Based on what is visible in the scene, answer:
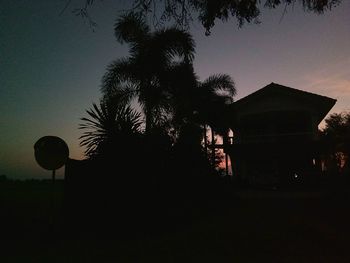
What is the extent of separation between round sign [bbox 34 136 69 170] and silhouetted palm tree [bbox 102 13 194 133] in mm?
10081

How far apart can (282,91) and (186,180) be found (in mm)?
14305

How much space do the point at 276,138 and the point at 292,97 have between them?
306 cm

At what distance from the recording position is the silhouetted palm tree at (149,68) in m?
16.8

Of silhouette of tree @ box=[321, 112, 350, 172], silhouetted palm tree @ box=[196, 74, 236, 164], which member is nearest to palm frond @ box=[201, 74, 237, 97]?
silhouetted palm tree @ box=[196, 74, 236, 164]

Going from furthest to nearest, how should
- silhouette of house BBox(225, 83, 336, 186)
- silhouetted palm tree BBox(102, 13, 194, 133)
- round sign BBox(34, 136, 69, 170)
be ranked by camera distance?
silhouette of house BBox(225, 83, 336, 186) → silhouetted palm tree BBox(102, 13, 194, 133) → round sign BBox(34, 136, 69, 170)

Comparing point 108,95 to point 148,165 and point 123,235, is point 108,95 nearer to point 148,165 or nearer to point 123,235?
point 148,165

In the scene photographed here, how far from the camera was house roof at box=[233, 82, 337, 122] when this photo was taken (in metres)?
21.7

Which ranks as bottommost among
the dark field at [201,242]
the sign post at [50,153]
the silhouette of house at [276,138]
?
the dark field at [201,242]

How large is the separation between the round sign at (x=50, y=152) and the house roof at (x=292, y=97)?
18632mm

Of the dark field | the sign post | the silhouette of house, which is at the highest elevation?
the silhouette of house

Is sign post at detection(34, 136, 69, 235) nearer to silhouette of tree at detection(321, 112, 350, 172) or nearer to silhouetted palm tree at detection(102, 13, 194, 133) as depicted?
silhouetted palm tree at detection(102, 13, 194, 133)

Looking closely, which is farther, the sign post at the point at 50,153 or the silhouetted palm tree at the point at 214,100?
the silhouetted palm tree at the point at 214,100

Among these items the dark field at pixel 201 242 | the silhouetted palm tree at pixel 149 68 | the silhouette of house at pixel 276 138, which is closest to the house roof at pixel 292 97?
the silhouette of house at pixel 276 138

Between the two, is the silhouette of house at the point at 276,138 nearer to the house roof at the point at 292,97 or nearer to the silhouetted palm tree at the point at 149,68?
the house roof at the point at 292,97
